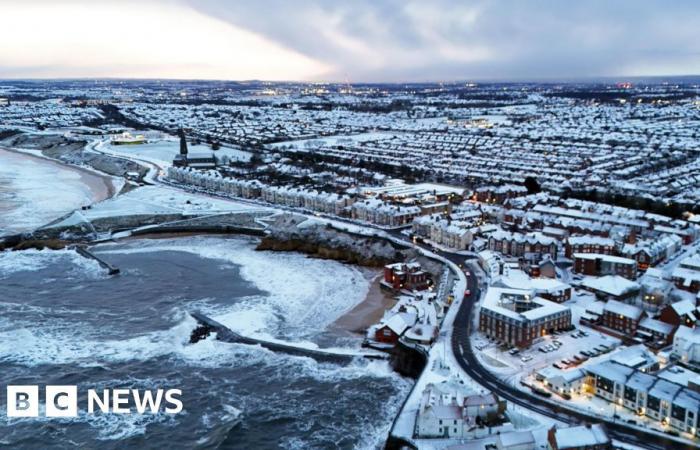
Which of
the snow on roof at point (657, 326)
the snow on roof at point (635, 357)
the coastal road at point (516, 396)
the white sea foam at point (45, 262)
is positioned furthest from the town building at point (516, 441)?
the white sea foam at point (45, 262)

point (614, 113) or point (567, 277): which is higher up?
point (614, 113)

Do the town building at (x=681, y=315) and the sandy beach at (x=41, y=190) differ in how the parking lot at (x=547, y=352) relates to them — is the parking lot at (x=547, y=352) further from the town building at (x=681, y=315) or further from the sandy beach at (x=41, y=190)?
the sandy beach at (x=41, y=190)

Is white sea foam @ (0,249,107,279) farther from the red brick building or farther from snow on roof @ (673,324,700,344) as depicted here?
snow on roof @ (673,324,700,344)

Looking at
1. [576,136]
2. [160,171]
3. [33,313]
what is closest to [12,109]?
[160,171]

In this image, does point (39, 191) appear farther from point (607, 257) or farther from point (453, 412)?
Result: point (453, 412)

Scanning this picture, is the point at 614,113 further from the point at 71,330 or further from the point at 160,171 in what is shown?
the point at 71,330

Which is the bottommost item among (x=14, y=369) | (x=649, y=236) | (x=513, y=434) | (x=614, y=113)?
(x=14, y=369)
